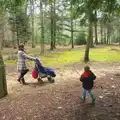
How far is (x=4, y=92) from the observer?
7117 mm

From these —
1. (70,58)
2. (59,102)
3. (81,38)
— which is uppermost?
(81,38)

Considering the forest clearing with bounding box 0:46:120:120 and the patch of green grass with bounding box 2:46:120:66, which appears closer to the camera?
the forest clearing with bounding box 0:46:120:120

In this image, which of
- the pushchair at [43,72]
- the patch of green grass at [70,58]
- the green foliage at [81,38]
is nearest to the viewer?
the pushchair at [43,72]

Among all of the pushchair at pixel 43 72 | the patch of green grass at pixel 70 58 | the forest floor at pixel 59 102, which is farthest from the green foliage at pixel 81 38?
the pushchair at pixel 43 72

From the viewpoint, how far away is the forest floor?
549cm

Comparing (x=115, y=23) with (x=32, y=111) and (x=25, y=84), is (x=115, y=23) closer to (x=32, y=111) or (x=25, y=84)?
(x=25, y=84)

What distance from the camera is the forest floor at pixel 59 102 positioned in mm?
5488

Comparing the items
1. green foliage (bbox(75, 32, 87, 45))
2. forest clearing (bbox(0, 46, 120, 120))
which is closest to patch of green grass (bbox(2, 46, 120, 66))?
forest clearing (bbox(0, 46, 120, 120))

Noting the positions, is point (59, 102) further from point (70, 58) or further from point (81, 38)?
point (81, 38)

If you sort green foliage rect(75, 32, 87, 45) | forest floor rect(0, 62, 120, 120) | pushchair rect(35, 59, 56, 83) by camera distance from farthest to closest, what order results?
1. green foliage rect(75, 32, 87, 45)
2. pushchair rect(35, 59, 56, 83)
3. forest floor rect(0, 62, 120, 120)

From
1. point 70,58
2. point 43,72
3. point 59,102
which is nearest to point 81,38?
point 70,58

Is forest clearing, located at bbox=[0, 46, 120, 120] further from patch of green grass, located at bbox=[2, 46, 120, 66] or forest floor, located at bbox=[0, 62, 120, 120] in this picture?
patch of green grass, located at bbox=[2, 46, 120, 66]

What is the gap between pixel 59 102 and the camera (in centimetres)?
638

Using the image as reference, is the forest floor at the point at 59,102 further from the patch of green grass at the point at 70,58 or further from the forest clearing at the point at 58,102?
the patch of green grass at the point at 70,58
